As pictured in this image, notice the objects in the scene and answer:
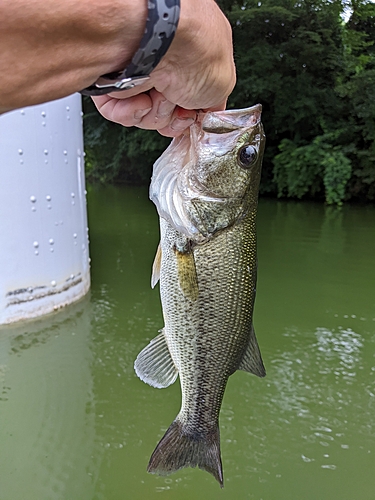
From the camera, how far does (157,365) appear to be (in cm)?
175

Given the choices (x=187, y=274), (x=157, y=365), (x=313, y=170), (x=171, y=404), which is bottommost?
(x=313, y=170)

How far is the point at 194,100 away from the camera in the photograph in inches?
49.0

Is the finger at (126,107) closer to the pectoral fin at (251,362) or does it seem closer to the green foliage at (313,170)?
the pectoral fin at (251,362)

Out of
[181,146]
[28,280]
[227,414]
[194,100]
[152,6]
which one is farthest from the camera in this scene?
[28,280]

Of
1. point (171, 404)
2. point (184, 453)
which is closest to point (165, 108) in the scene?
point (184, 453)

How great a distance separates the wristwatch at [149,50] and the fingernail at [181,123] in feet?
1.34

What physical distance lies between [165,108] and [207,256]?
1.54ft

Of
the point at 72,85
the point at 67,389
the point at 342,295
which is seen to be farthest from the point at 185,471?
the point at 342,295

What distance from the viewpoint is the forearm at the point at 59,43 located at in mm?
778

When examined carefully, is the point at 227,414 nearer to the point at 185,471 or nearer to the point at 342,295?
the point at 185,471

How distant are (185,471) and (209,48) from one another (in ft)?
8.07

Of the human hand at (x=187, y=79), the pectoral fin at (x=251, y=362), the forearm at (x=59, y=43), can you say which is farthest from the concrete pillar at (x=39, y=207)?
the forearm at (x=59, y=43)

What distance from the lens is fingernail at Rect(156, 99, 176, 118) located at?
4.41 feet

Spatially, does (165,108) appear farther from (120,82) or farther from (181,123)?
(120,82)
